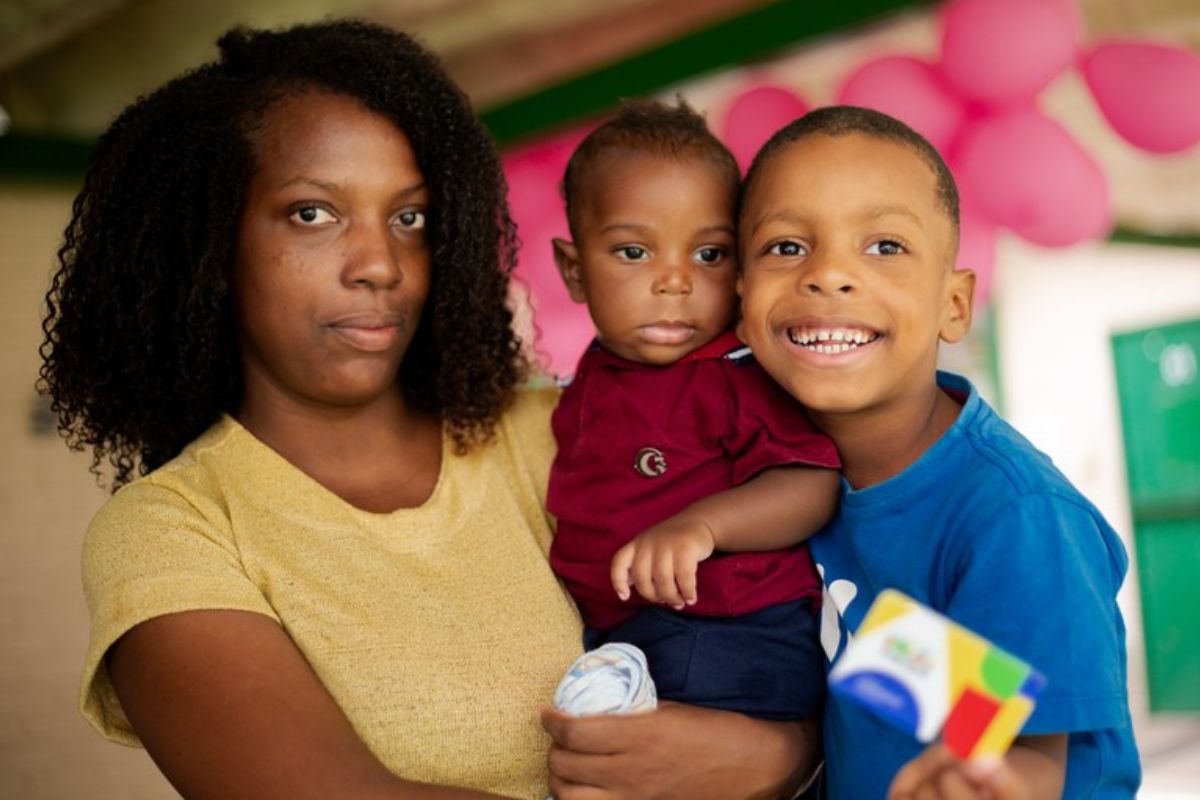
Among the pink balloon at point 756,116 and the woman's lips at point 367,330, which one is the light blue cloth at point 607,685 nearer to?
the woman's lips at point 367,330

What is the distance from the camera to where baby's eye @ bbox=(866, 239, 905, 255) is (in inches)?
68.8

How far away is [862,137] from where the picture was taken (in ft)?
5.85

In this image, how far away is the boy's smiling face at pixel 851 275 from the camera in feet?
5.65

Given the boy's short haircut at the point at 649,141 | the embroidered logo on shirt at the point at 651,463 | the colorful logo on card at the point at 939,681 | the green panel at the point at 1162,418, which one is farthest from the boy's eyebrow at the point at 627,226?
the green panel at the point at 1162,418

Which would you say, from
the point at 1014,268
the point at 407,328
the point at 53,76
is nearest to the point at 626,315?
the point at 407,328

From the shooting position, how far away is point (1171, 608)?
7.15 m

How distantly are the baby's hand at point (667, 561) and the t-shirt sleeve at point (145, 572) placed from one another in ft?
1.55

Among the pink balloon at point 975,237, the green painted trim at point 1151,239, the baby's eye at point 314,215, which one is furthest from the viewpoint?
the green painted trim at point 1151,239

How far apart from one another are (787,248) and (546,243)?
2.30 metres

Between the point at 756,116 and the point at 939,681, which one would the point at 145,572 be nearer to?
the point at 939,681

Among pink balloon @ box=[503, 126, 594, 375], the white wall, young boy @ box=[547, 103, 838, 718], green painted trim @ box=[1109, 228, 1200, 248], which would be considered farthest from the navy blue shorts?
the white wall

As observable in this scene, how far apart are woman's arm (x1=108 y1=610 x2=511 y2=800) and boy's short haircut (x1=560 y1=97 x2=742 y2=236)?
895mm

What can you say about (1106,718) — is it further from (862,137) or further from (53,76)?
(53,76)

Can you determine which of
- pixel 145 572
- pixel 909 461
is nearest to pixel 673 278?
pixel 909 461
